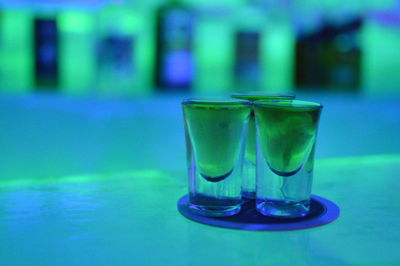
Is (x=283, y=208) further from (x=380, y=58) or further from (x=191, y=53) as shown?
(x=380, y=58)

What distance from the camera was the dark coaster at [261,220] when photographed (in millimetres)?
476

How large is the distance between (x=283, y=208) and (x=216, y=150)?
103 millimetres

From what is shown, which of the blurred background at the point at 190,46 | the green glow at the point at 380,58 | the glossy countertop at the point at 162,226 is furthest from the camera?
the green glow at the point at 380,58

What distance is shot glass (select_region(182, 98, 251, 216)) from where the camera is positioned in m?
0.46

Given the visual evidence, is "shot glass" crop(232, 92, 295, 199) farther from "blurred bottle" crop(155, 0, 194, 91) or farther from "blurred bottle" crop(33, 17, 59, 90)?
"blurred bottle" crop(33, 17, 59, 90)

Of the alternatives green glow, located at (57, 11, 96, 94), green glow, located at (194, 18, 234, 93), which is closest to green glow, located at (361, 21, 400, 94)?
green glow, located at (194, 18, 234, 93)

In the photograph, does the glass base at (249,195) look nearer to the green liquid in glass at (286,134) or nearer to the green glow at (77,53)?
the green liquid in glass at (286,134)

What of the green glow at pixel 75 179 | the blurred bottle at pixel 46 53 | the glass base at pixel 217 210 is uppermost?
the blurred bottle at pixel 46 53

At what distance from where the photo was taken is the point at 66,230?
0.47 meters

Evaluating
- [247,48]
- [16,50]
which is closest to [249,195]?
[247,48]

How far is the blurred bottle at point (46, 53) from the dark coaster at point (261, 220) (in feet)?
12.8

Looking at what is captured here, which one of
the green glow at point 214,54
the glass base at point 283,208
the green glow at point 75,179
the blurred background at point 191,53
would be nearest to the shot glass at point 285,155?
the glass base at point 283,208

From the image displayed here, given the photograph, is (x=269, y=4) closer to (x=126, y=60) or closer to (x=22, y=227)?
(x=126, y=60)

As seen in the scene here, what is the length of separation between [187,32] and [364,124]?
1.92 m
